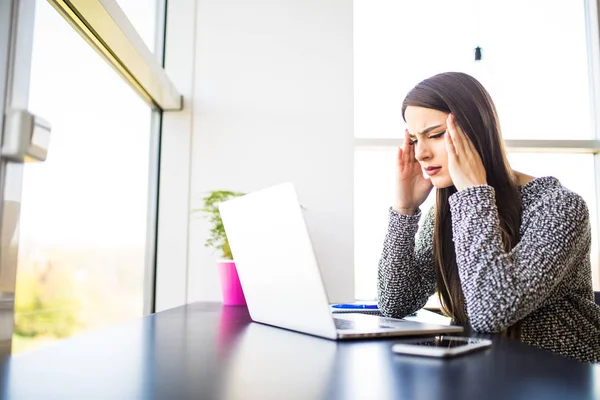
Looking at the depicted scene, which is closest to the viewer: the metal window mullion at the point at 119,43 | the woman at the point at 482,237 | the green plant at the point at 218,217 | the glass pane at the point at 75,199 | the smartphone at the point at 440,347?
the smartphone at the point at 440,347

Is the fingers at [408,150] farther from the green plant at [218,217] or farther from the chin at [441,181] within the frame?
the green plant at [218,217]

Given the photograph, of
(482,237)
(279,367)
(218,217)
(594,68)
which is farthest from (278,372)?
(594,68)

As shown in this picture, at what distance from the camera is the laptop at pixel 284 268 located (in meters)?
0.79

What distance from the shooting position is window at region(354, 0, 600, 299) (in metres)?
2.42

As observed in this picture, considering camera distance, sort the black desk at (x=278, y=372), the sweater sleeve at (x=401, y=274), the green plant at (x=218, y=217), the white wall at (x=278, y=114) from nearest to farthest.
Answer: the black desk at (x=278, y=372), the sweater sleeve at (x=401, y=274), the green plant at (x=218, y=217), the white wall at (x=278, y=114)

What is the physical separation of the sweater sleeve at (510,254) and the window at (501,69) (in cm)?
127

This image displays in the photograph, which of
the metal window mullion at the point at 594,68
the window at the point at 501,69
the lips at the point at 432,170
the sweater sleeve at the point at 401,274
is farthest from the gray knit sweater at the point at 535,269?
the metal window mullion at the point at 594,68

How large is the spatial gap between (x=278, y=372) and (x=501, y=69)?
2294 mm

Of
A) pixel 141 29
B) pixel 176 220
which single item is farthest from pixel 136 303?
pixel 141 29

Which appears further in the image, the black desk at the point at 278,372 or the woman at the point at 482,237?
the woman at the point at 482,237

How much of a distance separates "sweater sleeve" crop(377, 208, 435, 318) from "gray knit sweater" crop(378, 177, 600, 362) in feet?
1.06

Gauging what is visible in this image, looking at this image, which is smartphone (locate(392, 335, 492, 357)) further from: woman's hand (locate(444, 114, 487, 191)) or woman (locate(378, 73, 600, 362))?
woman's hand (locate(444, 114, 487, 191))

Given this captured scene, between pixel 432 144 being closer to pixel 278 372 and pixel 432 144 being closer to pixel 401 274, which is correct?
pixel 401 274

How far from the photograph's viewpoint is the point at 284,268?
0.86 meters
